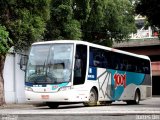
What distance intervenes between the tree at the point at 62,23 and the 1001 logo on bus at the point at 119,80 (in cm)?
571

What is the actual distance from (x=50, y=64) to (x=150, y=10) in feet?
18.2

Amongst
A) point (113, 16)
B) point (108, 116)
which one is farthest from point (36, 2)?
point (113, 16)

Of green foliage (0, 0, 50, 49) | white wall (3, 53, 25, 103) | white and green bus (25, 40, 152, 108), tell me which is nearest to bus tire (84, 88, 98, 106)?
white and green bus (25, 40, 152, 108)

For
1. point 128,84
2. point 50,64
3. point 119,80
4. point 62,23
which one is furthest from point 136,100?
point 50,64

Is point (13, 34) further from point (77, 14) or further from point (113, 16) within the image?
point (113, 16)

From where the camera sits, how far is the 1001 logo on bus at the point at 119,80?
27094 millimetres

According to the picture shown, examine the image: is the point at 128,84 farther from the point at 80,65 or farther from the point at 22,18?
the point at 22,18

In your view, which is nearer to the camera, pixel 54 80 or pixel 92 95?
pixel 54 80

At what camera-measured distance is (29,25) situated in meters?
27.2

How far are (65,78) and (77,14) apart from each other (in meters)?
12.4

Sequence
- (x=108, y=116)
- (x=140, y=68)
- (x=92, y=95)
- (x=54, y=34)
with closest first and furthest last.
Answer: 1. (x=108, y=116)
2. (x=92, y=95)
3. (x=140, y=68)
4. (x=54, y=34)

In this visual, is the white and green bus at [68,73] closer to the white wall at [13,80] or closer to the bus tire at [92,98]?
the bus tire at [92,98]

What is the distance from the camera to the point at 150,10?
23516mm

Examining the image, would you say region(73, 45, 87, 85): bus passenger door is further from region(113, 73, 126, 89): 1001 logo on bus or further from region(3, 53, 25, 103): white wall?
region(3, 53, 25, 103): white wall
